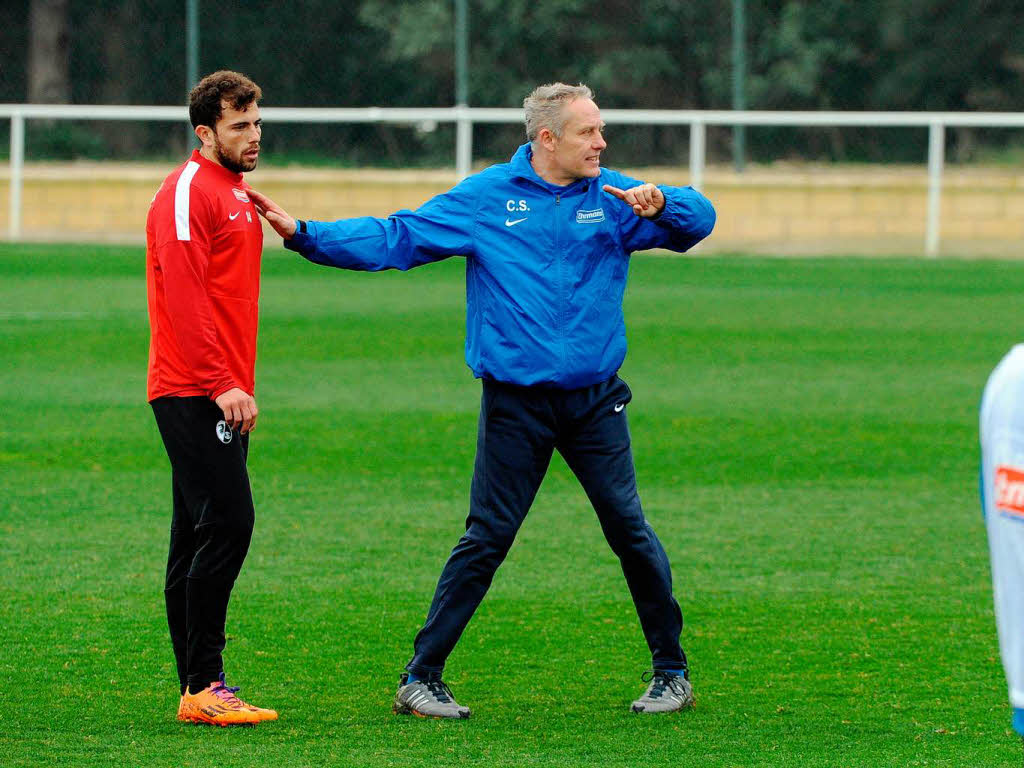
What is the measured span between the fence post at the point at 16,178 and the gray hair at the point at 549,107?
23.7m

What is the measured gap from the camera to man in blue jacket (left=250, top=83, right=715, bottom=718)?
17.5 feet

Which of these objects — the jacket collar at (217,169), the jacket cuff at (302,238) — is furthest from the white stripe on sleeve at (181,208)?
the jacket cuff at (302,238)

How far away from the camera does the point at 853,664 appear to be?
611cm

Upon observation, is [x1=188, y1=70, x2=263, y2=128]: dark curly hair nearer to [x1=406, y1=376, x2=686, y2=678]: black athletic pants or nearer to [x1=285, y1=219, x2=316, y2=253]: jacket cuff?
[x1=285, y1=219, x2=316, y2=253]: jacket cuff

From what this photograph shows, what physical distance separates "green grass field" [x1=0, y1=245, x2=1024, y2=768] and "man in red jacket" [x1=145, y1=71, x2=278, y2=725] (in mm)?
305

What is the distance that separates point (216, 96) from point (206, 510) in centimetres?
119

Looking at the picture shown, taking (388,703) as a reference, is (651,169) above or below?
above

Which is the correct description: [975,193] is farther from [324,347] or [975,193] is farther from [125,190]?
[324,347]

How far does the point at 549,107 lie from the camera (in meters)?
5.30

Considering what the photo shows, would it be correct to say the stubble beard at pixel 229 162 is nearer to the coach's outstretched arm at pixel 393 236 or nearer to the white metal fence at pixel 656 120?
the coach's outstretched arm at pixel 393 236

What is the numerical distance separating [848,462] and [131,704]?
5.80 meters

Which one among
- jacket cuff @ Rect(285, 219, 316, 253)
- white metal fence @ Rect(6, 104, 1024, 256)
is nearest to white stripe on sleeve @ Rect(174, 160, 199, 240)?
jacket cuff @ Rect(285, 219, 316, 253)

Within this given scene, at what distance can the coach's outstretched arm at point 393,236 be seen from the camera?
17.6 feet

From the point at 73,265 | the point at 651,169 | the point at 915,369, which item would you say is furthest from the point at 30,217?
the point at 915,369
